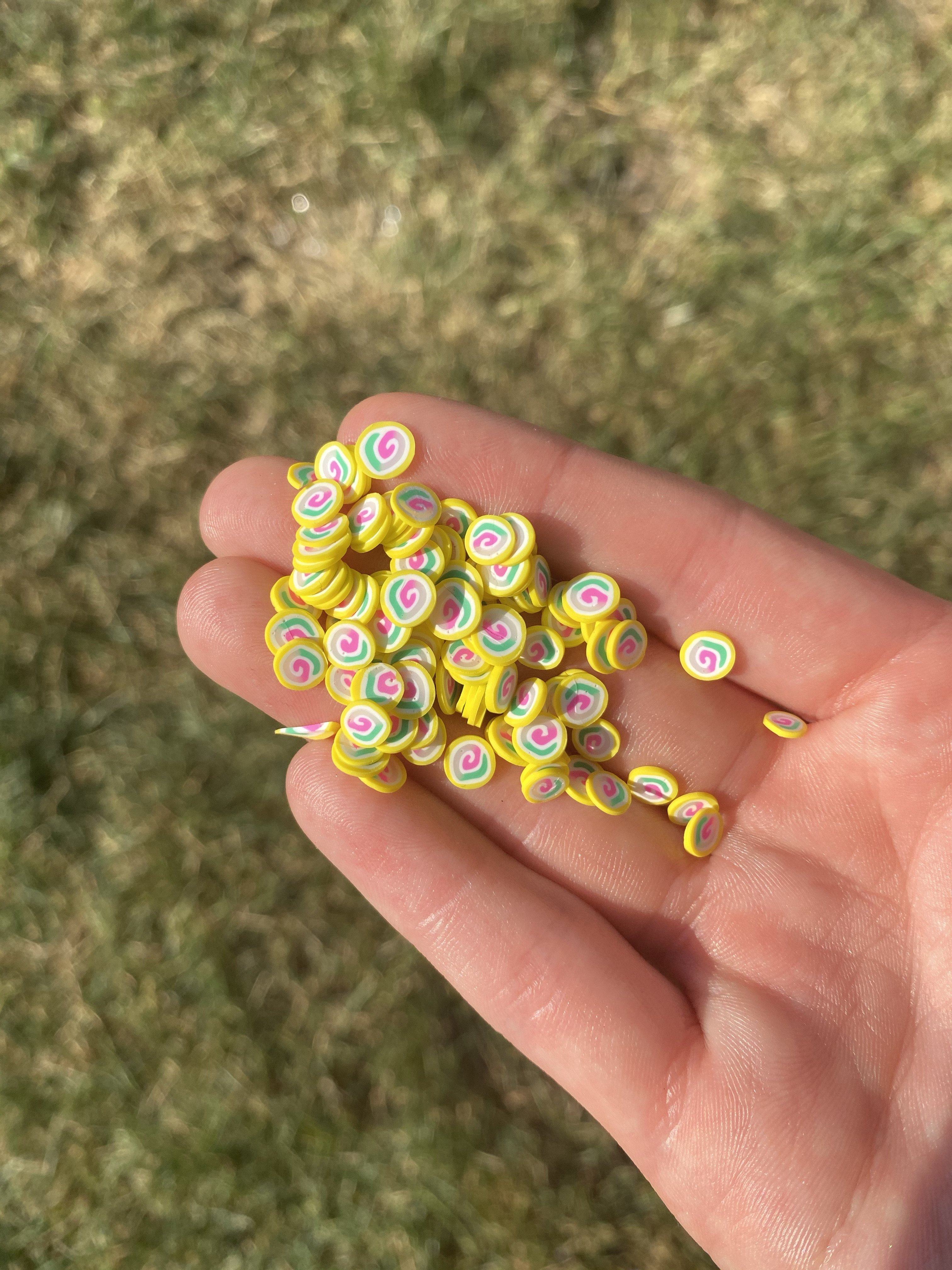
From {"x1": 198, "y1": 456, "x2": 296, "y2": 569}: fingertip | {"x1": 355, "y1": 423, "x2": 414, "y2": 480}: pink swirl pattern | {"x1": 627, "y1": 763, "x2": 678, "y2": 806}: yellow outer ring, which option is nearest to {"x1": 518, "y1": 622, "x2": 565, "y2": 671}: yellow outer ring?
{"x1": 627, "y1": 763, "x2": 678, "y2": 806}: yellow outer ring

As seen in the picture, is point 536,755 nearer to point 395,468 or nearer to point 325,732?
point 325,732

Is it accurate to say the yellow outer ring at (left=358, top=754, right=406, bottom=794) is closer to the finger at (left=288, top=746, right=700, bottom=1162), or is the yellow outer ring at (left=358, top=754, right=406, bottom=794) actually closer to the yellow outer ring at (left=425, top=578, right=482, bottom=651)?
the finger at (left=288, top=746, right=700, bottom=1162)

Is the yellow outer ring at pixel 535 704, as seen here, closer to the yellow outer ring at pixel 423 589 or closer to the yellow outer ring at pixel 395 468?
the yellow outer ring at pixel 423 589

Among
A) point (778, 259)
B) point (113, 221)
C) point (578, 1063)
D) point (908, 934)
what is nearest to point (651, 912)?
point (578, 1063)

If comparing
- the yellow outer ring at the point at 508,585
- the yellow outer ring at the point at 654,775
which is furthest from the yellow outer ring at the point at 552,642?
the yellow outer ring at the point at 654,775

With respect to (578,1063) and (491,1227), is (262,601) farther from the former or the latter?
(491,1227)

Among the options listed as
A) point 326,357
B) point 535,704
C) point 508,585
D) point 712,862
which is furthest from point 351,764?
point 326,357
